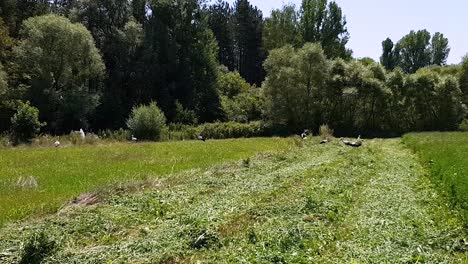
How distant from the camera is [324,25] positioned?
72000 mm

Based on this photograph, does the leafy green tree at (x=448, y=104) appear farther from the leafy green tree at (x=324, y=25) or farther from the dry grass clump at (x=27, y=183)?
the dry grass clump at (x=27, y=183)

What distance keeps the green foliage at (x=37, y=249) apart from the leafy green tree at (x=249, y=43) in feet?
246

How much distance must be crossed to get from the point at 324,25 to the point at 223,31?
21606 mm

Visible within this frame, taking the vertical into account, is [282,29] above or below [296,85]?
above

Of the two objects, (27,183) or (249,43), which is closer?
(27,183)

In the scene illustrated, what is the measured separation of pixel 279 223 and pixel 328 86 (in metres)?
39.2

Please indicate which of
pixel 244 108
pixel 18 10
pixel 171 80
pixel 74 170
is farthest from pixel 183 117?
pixel 74 170

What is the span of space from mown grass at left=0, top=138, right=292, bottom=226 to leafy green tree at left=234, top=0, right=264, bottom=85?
2208 inches

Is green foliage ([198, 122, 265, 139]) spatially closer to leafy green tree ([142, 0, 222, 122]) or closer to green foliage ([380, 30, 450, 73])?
leafy green tree ([142, 0, 222, 122])

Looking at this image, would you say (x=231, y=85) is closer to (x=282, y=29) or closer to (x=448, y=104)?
(x=282, y=29)

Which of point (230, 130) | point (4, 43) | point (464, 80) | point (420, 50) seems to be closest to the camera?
point (4, 43)

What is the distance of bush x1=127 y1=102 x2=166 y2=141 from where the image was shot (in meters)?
39.8

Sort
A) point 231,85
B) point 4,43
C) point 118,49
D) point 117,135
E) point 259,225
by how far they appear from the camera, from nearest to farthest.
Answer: point 259,225 < point 117,135 < point 4,43 < point 118,49 < point 231,85

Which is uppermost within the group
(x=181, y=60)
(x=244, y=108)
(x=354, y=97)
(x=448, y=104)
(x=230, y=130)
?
(x=181, y=60)
